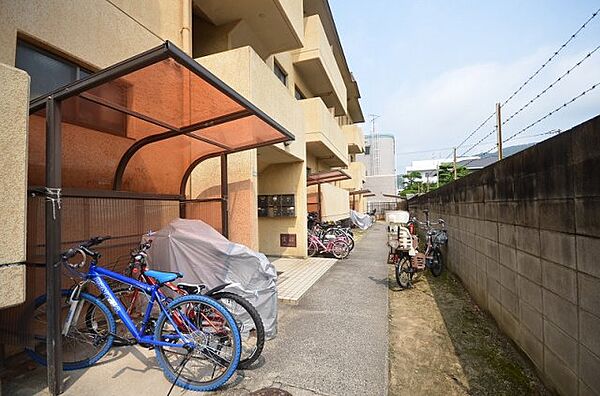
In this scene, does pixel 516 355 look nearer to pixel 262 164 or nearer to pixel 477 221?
pixel 477 221

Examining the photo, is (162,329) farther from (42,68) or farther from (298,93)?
(298,93)

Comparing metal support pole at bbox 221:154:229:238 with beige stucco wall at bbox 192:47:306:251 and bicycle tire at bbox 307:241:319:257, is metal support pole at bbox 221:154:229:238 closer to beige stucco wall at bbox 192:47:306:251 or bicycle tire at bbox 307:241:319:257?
beige stucco wall at bbox 192:47:306:251

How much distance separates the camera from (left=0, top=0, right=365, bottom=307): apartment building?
2.04 m

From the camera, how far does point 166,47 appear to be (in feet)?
7.39

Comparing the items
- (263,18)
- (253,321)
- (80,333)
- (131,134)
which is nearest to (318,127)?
(263,18)

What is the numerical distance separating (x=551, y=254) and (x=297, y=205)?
20.5 feet

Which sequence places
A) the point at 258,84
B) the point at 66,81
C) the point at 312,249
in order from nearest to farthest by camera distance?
1. the point at 66,81
2. the point at 258,84
3. the point at 312,249

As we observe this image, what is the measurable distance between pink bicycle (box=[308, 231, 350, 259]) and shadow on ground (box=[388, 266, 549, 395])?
3831 millimetres

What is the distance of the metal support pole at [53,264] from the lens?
8.19 ft

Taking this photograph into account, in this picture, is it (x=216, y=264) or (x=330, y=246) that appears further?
(x=330, y=246)

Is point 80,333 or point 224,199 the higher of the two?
point 224,199

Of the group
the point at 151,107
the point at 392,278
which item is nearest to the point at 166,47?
the point at 151,107

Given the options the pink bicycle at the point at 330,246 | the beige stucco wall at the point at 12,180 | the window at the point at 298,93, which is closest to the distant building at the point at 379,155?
the window at the point at 298,93

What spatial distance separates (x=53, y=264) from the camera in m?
2.52
